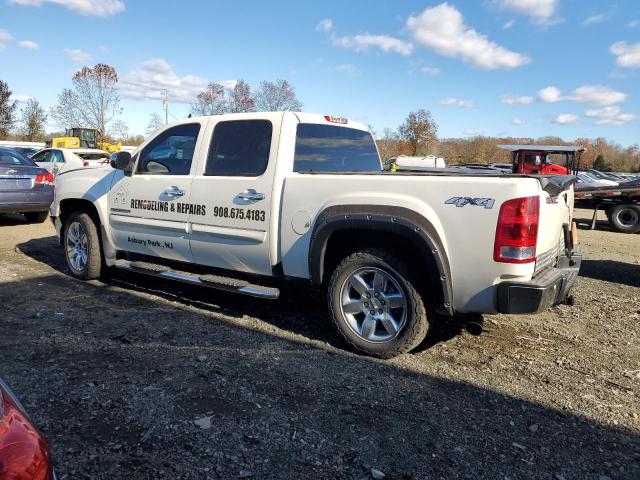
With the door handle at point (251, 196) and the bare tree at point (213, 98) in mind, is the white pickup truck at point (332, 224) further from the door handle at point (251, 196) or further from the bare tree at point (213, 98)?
the bare tree at point (213, 98)

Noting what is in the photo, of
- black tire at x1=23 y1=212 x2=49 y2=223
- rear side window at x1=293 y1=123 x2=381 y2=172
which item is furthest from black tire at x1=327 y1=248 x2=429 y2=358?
black tire at x1=23 y1=212 x2=49 y2=223

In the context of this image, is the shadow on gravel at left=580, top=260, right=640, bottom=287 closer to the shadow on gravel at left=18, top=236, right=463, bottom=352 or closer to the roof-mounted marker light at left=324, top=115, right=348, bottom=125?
the shadow on gravel at left=18, top=236, right=463, bottom=352

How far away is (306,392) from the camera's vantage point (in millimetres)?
3391

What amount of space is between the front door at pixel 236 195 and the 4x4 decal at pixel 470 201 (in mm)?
1588

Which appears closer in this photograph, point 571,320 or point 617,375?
point 617,375

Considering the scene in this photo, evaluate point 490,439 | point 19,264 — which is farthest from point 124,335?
point 19,264

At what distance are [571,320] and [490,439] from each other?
2.69 meters

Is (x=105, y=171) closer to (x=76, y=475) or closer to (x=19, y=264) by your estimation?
(x=19, y=264)

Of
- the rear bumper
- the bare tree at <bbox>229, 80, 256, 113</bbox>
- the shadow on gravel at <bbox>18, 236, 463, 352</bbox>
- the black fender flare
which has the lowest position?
the shadow on gravel at <bbox>18, 236, 463, 352</bbox>

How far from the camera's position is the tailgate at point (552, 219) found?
136 inches

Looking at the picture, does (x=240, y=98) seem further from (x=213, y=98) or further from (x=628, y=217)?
(x=628, y=217)

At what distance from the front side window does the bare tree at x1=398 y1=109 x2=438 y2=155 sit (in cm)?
4383

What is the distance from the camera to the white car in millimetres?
16094

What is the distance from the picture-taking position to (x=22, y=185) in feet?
31.6
